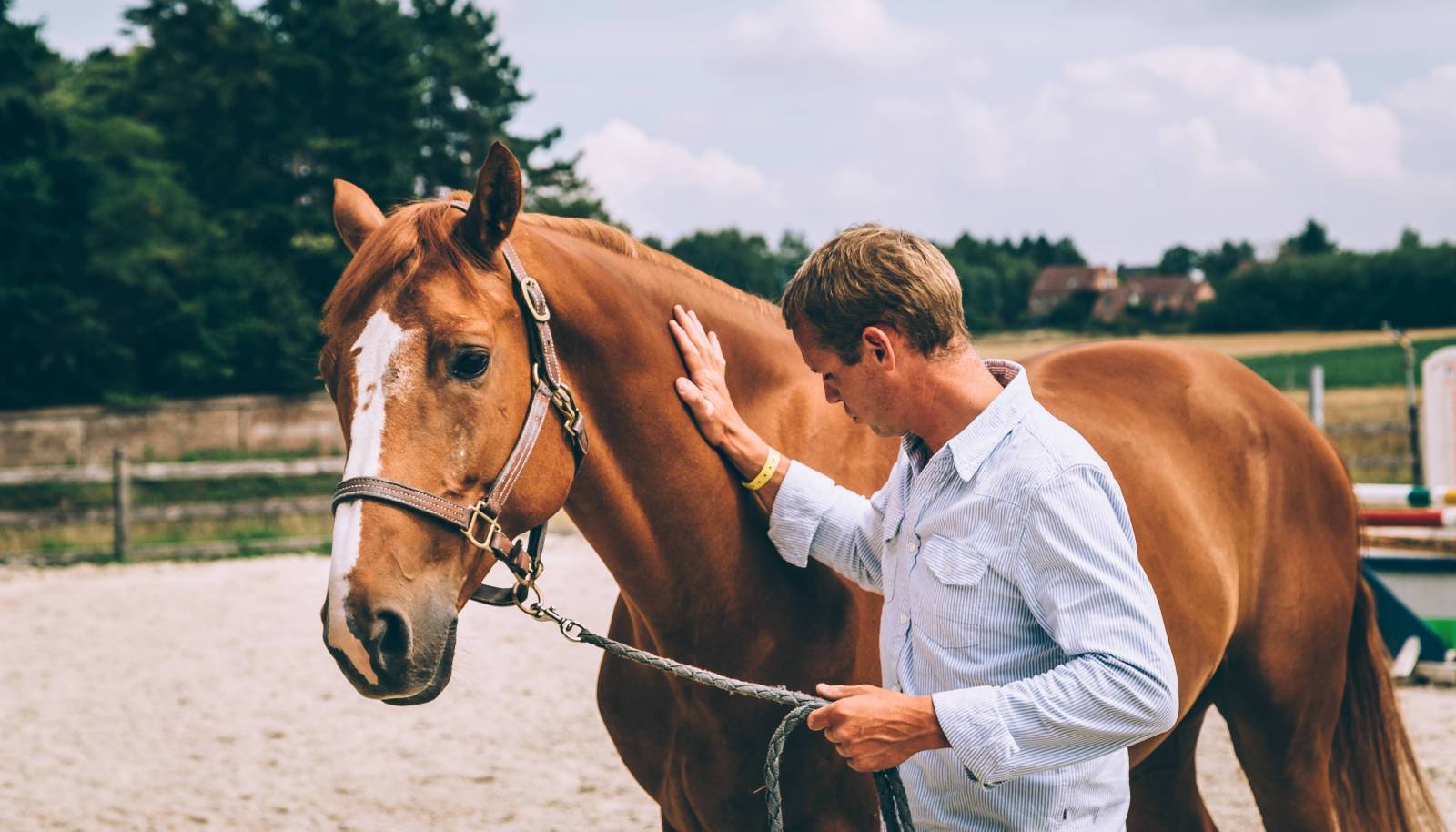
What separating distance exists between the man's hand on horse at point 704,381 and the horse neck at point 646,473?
0.07 ft

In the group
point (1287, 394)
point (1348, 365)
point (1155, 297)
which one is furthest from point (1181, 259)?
point (1287, 394)

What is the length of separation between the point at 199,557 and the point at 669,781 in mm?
10872

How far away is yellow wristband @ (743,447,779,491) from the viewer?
6.82ft

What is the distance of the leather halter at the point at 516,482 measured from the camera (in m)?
1.66

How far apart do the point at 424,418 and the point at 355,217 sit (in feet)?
2.12

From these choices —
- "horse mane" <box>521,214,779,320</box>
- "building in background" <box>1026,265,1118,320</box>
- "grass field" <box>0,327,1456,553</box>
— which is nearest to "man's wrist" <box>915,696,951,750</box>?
"horse mane" <box>521,214,779,320</box>

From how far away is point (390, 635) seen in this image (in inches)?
65.0

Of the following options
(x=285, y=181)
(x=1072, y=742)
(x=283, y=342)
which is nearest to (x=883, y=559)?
(x=1072, y=742)

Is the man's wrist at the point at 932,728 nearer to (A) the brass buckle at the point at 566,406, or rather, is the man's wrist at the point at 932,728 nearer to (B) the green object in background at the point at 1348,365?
(A) the brass buckle at the point at 566,406

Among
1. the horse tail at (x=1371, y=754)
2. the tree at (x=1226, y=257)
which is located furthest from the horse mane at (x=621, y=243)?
the tree at (x=1226, y=257)

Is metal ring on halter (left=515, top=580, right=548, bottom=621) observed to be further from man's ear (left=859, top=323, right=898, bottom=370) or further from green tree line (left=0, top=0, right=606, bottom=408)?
green tree line (left=0, top=0, right=606, bottom=408)

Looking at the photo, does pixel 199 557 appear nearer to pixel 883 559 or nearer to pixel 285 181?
pixel 883 559

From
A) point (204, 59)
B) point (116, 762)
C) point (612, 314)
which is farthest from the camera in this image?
point (204, 59)

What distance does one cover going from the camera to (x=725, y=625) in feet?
6.98
